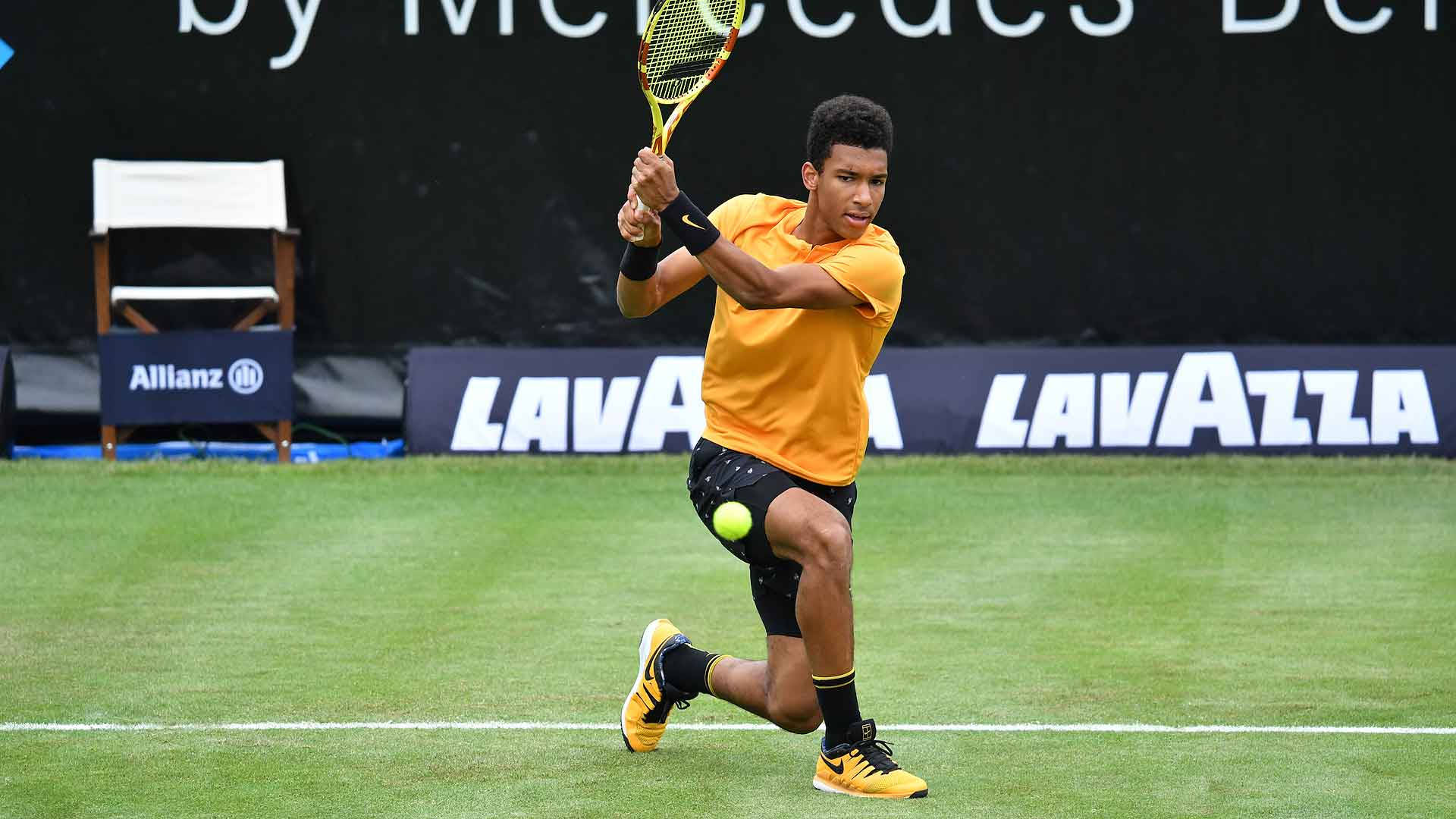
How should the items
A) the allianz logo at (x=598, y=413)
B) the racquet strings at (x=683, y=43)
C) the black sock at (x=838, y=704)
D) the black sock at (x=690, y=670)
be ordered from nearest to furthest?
the black sock at (x=838, y=704) < the black sock at (x=690, y=670) < the racquet strings at (x=683, y=43) < the allianz logo at (x=598, y=413)

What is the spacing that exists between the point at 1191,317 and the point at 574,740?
735cm

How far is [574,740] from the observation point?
549cm

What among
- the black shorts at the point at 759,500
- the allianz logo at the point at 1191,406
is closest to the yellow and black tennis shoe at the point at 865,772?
the black shorts at the point at 759,500

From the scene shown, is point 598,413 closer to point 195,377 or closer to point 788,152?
point 788,152

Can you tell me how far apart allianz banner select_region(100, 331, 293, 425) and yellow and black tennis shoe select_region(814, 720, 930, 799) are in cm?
706

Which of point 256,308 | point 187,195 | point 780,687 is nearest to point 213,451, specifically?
point 256,308

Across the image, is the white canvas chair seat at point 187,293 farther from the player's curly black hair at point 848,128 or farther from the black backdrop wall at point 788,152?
the player's curly black hair at point 848,128

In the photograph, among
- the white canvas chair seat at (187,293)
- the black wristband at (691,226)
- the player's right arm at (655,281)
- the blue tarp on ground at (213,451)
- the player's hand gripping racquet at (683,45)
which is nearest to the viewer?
the black wristband at (691,226)

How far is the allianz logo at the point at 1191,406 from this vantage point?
449 inches

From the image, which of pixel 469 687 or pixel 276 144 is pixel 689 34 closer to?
pixel 469 687

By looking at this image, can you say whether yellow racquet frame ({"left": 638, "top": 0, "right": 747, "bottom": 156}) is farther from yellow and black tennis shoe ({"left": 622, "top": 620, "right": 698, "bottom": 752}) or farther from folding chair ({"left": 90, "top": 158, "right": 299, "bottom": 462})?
folding chair ({"left": 90, "top": 158, "right": 299, "bottom": 462})

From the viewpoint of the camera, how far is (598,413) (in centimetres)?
1142

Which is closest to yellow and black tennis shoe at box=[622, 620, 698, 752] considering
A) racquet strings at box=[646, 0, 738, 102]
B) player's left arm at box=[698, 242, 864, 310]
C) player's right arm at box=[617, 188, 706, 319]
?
player's right arm at box=[617, 188, 706, 319]

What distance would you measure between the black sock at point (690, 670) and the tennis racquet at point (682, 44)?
143cm
